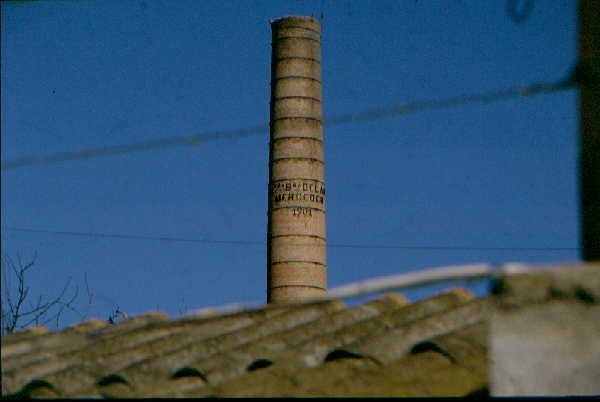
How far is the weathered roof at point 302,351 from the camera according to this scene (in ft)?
12.2

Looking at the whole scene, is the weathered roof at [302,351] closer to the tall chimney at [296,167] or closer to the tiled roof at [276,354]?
the tiled roof at [276,354]

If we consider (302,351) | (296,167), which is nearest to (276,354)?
(302,351)

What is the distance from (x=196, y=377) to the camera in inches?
172

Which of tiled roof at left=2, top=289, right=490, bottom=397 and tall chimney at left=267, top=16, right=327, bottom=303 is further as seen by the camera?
tall chimney at left=267, top=16, right=327, bottom=303

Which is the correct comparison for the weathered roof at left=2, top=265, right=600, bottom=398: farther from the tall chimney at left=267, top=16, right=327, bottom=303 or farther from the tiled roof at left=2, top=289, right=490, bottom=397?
the tall chimney at left=267, top=16, right=327, bottom=303

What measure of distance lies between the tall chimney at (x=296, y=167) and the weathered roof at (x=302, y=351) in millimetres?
12206

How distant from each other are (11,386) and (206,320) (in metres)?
1.18

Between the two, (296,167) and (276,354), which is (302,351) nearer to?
(276,354)

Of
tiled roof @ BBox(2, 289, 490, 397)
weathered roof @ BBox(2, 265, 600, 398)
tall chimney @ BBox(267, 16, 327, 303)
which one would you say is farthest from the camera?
tall chimney @ BBox(267, 16, 327, 303)

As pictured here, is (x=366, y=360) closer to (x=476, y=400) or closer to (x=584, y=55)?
(x=476, y=400)

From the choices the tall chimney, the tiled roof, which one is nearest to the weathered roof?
the tiled roof

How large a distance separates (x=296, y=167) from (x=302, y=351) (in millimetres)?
13853

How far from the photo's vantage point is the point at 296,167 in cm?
1825

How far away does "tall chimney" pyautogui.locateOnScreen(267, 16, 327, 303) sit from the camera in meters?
18.0
